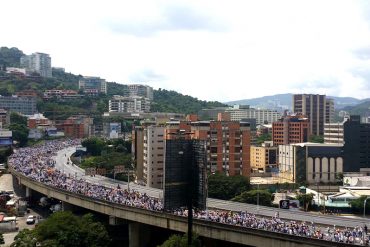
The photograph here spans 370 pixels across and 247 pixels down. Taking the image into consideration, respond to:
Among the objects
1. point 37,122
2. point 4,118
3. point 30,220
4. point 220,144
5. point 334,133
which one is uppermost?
point 4,118

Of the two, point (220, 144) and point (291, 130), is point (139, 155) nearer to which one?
point (220, 144)

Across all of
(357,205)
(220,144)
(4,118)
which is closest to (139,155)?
(220,144)

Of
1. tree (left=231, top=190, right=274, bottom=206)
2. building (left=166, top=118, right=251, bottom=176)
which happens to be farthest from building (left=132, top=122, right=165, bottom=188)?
tree (left=231, top=190, right=274, bottom=206)

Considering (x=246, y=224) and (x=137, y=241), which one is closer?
(x=246, y=224)

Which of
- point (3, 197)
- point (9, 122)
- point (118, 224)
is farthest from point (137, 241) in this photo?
point (9, 122)

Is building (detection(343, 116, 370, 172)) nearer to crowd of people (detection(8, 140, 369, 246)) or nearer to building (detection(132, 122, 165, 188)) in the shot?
building (detection(132, 122, 165, 188))

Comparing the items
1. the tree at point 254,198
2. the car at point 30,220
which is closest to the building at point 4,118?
the car at point 30,220

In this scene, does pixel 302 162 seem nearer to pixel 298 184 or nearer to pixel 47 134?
pixel 298 184

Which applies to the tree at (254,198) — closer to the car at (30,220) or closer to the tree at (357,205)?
the tree at (357,205)
